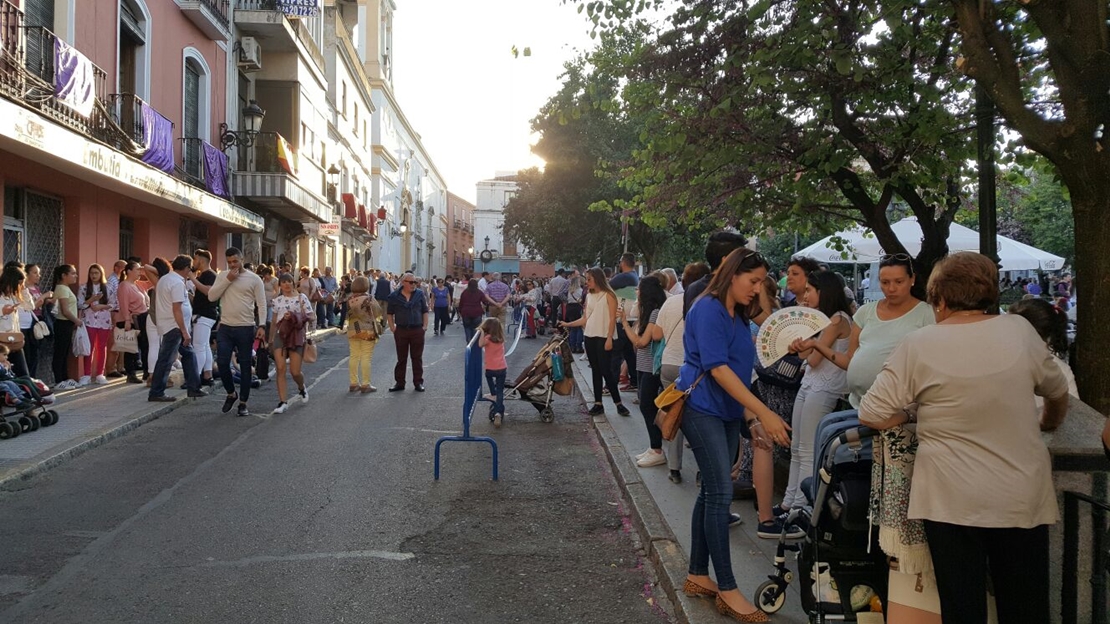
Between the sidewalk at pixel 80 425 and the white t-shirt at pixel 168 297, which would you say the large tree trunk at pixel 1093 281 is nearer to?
the sidewalk at pixel 80 425

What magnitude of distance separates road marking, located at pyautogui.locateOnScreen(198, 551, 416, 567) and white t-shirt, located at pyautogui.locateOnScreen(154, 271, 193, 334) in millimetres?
6657

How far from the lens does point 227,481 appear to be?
24.3 feet

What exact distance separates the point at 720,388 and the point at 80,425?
772 centimetres

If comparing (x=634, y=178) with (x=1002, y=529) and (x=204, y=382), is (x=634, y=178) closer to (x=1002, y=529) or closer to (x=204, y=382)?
(x=204, y=382)

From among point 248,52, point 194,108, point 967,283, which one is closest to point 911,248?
point 967,283

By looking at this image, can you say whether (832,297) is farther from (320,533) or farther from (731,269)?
(320,533)

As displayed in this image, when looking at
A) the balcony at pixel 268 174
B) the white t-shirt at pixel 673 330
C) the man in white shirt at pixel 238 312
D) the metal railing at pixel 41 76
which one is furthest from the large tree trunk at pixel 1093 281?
the balcony at pixel 268 174

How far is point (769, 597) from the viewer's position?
14.4 ft

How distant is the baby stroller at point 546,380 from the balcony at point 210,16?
12.6 m

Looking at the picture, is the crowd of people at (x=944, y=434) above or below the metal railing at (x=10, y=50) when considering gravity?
below

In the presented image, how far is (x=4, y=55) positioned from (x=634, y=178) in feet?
25.0

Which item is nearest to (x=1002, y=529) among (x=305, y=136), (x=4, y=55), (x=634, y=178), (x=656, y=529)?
(x=656, y=529)

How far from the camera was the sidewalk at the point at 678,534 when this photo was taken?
4.56 m

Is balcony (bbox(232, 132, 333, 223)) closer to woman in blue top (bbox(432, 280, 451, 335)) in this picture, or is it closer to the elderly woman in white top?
woman in blue top (bbox(432, 280, 451, 335))
